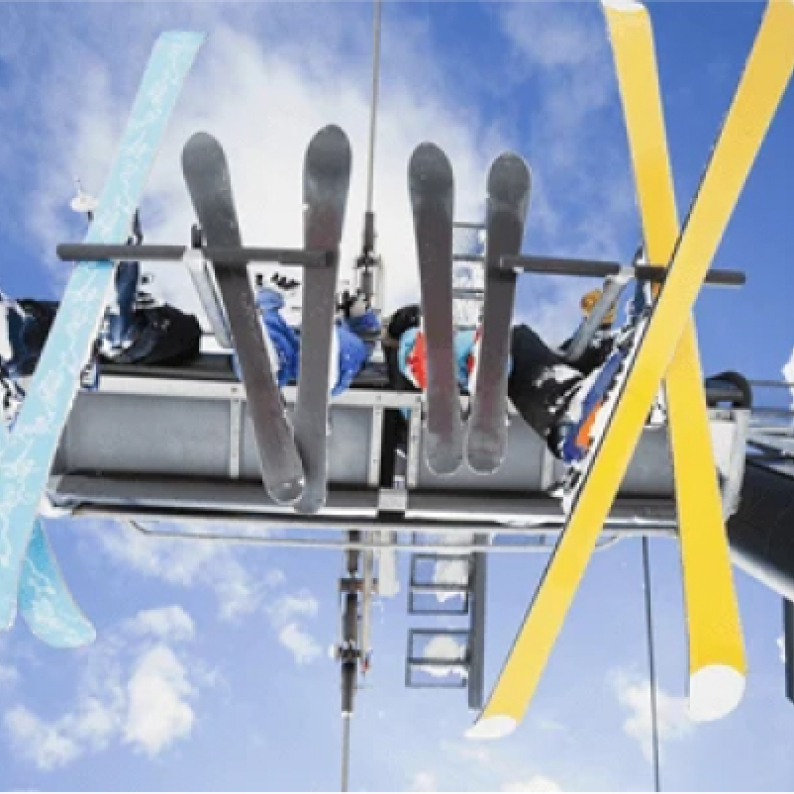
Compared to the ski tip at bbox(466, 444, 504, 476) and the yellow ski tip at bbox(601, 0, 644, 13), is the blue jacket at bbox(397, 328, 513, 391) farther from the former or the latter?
the yellow ski tip at bbox(601, 0, 644, 13)

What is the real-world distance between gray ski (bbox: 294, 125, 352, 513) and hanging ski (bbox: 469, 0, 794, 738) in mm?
764

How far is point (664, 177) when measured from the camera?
3014 mm

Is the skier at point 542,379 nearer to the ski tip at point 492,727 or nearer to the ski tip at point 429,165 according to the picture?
the ski tip at point 429,165

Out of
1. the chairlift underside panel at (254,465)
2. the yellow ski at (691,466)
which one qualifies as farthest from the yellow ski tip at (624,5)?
the chairlift underside panel at (254,465)

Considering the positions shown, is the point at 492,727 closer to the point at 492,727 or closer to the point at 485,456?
the point at 492,727

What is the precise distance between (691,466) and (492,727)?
0.99 m

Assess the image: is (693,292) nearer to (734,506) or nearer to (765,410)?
(734,506)

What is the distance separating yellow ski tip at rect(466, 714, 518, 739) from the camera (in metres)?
2.82

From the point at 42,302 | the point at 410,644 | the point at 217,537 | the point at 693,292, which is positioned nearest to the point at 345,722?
the point at 410,644

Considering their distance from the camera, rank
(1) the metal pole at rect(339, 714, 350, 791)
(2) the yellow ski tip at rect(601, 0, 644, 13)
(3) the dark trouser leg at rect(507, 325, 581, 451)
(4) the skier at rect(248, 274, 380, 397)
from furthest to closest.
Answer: (1) the metal pole at rect(339, 714, 350, 791), (2) the yellow ski tip at rect(601, 0, 644, 13), (3) the dark trouser leg at rect(507, 325, 581, 451), (4) the skier at rect(248, 274, 380, 397)

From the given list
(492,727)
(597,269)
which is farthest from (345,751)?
(597,269)

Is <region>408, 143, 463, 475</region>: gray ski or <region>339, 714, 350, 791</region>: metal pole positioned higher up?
<region>408, 143, 463, 475</region>: gray ski

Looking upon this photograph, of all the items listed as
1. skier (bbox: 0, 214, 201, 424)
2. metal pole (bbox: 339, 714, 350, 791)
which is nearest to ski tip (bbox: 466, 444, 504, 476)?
skier (bbox: 0, 214, 201, 424)

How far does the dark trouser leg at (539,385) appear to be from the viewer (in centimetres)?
293
